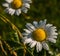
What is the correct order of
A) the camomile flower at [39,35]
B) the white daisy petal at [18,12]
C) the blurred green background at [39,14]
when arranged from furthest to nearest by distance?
the blurred green background at [39,14], the white daisy petal at [18,12], the camomile flower at [39,35]

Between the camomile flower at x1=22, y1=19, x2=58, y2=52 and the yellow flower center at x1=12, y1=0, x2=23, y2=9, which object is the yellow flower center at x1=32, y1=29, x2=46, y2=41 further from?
the yellow flower center at x1=12, y1=0, x2=23, y2=9

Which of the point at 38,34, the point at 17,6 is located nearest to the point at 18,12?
the point at 17,6

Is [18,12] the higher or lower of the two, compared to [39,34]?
higher

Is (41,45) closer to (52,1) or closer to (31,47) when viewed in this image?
(31,47)

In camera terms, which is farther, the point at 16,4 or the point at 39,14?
the point at 39,14

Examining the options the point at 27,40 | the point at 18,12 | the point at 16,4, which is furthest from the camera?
the point at 16,4

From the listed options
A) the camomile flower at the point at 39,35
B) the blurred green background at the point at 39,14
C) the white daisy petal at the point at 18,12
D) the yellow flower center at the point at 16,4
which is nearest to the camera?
the camomile flower at the point at 39,35

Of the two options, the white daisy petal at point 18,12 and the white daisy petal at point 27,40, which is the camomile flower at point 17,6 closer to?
the white daisy petal at point 18,12

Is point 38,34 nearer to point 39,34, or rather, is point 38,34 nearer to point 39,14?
point 39,34

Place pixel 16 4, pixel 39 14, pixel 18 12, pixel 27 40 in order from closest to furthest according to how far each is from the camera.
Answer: pixel 27 40
pixel 18 12
pixel 16 4
pixel 39 14

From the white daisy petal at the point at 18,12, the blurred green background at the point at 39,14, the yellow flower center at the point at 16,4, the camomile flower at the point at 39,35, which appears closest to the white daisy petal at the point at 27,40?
the camomile flower at the point at 39,35
